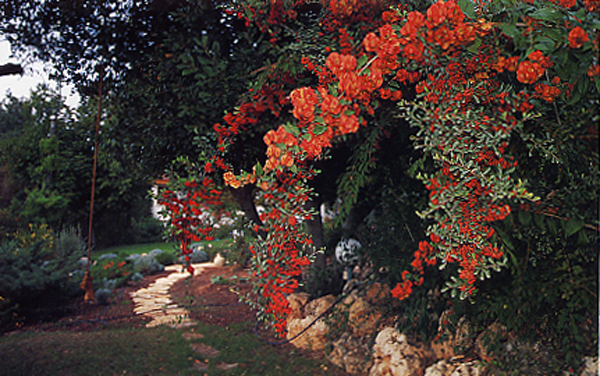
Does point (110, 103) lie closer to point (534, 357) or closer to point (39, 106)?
point (534, 357)

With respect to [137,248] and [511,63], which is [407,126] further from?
[137,248]

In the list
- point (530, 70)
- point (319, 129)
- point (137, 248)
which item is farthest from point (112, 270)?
point (530, 70)

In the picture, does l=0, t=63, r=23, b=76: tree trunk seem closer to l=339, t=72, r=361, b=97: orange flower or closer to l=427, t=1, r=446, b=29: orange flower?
l=339, t=72, r=361, b=97: orange flower

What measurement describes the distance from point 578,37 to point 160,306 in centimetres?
568

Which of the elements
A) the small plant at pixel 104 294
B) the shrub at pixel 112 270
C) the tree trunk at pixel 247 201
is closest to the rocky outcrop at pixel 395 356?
the tree trunk at pixel 247 201

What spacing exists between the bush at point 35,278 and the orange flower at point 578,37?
6.20m

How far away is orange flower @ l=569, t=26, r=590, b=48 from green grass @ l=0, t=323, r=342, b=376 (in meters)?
3.22

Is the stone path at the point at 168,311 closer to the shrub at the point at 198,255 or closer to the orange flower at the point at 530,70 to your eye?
the shrub at the point at 198,255

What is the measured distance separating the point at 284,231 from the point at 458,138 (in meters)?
0.96

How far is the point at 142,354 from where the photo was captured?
407cm

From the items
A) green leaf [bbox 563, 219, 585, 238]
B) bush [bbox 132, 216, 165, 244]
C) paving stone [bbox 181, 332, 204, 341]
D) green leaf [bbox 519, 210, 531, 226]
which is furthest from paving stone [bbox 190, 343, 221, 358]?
bush [bbox 132, 216, 165, 244]

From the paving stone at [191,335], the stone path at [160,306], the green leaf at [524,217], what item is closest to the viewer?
the green leaf at [524,217]

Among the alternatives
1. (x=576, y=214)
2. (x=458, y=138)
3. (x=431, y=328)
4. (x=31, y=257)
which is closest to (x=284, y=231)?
(x=458, y=138)

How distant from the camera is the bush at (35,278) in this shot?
5.24 meters
